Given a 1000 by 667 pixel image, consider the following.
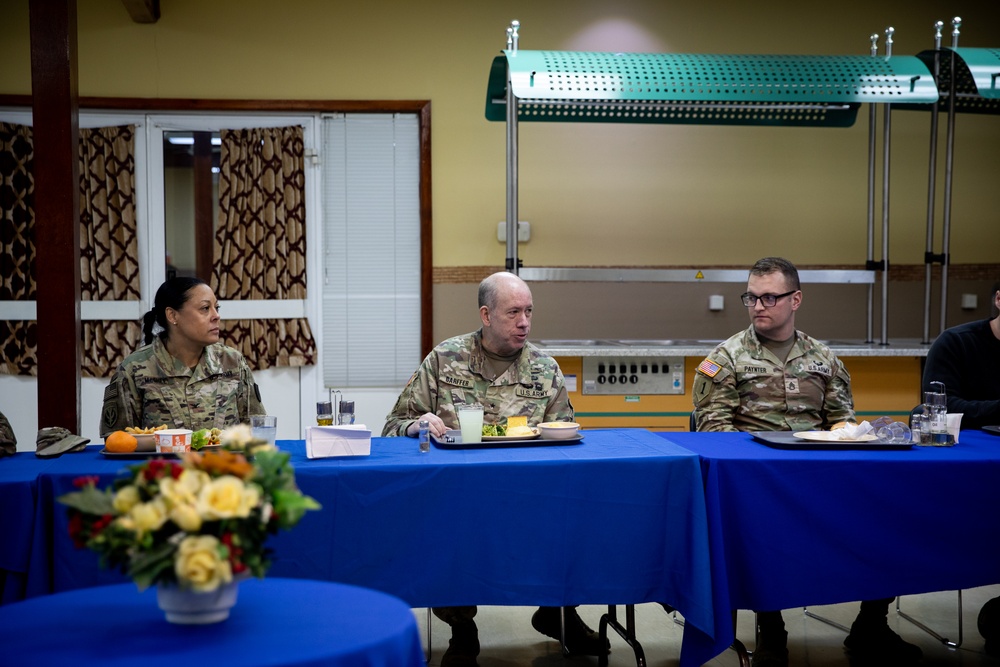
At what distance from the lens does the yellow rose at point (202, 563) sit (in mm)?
1515

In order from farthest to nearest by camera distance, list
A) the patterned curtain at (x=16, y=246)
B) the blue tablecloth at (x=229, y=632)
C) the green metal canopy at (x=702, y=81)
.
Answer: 1. the patterned curtain at (x=16, y=246)
2. the green metal canopy at (x=702, y=81)
3. the blue tablecloth at (x=229, y=632)

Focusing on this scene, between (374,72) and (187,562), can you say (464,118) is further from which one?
(187,562)

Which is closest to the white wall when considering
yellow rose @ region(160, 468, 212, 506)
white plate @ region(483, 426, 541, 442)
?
white plate @ region(483, 426, 541, 442)

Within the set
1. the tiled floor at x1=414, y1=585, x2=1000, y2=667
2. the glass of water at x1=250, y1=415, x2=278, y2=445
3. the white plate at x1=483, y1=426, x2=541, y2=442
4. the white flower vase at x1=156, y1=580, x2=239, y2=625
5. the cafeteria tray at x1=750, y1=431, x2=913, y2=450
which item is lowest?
the tiled floor at x1=414, y1=585, x2=1000, y2=667

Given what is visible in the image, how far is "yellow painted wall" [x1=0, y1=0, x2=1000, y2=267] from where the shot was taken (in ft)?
19.6

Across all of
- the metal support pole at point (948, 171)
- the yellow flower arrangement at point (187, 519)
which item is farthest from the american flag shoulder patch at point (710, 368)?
the yellow flower arrangement at point (187, 519)

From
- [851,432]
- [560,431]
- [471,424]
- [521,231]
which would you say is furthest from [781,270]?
[521,231]

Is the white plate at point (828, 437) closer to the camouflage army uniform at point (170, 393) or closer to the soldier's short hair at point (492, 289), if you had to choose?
the soldier's short hair at point (492, 289)

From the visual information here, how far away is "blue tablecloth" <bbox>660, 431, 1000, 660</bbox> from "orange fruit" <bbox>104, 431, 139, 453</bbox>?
1660 millimetres

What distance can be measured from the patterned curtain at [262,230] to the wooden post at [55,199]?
6.65 feet

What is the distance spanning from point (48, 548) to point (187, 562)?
113 centimetres

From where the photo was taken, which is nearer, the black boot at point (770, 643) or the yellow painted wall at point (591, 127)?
the black boot at point (770, 643)

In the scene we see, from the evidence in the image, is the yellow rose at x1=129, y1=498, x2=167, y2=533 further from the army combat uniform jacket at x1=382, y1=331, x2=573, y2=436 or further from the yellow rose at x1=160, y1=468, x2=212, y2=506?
the army combat uniform jacket at x1=382, y1=331, x2=573, y2=436

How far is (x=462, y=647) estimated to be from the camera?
10.6 feet
